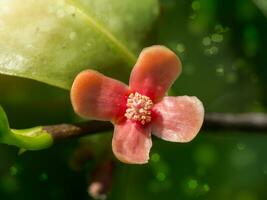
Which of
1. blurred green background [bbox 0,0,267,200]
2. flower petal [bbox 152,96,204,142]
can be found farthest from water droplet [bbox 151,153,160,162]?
flower petal [bbox 152,96,204,142]

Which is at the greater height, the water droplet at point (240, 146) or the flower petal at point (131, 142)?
the flower petal at point (131, 142)

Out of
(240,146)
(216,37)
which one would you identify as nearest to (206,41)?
(216,37)

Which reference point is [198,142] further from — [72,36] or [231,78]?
[72,36]

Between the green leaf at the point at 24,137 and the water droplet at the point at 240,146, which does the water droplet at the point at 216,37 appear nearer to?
the water droplet at the point at 240,146

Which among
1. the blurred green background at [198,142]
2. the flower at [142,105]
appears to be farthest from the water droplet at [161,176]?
the flower at [142,105]

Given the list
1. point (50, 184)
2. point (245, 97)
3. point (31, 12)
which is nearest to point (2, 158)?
point (50, 184)

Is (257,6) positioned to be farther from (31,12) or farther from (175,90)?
(31,12)

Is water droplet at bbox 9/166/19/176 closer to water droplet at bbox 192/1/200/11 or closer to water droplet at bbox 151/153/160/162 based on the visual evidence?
water droplet at bbox 151/153/160/162

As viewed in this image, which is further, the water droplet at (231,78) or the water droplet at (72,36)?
the water droplet at (231,78)

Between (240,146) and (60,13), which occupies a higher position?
(60,13)
